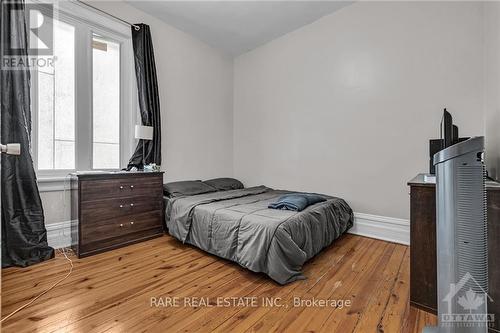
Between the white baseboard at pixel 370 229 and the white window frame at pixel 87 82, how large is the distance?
0.52 m

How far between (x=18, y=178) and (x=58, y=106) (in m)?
0.86

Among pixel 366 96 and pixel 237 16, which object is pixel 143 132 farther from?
pixel 366 96

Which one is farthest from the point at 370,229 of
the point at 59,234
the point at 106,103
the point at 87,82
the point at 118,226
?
the point at 87,82

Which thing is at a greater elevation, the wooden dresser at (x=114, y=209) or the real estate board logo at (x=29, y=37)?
the real estate board logo at (x=29, y=37)

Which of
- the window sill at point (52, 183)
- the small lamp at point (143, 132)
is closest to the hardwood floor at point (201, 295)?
the window sill at point (52, 183)

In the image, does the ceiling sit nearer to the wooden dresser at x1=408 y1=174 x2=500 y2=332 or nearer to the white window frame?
the white window frame

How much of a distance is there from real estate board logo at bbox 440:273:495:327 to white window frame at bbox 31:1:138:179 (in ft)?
10.8

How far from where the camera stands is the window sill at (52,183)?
2436 mm

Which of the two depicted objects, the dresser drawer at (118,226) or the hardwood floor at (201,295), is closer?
the hardwood floor at (201,295)

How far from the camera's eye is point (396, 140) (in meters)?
2.89

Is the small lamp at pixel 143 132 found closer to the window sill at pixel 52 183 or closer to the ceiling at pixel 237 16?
the window sill at pixel 52 183

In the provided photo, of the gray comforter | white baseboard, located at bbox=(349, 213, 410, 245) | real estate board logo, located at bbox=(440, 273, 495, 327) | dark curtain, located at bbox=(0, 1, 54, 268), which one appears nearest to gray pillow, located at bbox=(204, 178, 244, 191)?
the gray comforter

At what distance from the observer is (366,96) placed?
309cm

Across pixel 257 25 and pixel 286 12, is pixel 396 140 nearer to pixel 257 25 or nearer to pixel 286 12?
pixel 286 12
